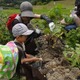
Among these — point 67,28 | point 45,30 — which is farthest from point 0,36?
point 67,28

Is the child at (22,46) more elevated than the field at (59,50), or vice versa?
the child at (22,46)

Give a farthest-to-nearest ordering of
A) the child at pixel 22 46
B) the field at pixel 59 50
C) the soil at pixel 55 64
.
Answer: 1. the field at pixel 59 50
2. the soil at pixel 55 64
3. the child at pixel 22 46

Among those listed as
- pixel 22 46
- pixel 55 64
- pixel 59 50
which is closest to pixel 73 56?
pixel 55 64

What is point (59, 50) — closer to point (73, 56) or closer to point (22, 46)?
point (73, 56)

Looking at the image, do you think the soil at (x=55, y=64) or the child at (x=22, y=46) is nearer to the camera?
the child at (x=22, y=46)

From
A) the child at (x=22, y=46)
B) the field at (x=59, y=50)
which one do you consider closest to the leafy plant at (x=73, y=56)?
the field at (x=59, y=50)

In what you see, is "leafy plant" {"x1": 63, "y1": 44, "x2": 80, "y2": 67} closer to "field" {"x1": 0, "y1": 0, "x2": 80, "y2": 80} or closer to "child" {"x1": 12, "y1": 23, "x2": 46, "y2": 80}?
"field" {"x1": 0, "y1": 0, "x2": 80, "y2": 80}

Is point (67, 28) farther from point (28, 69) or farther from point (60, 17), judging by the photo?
point (28, 69)

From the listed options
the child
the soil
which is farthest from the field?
the child

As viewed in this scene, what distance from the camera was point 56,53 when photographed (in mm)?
6105

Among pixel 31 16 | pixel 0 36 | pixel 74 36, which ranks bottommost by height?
pixel 0 36

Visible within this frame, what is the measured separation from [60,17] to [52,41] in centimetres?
118

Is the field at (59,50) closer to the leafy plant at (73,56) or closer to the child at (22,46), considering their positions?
the leafy plant at (73,56)

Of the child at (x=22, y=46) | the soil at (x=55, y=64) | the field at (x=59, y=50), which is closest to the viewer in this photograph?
the child at (x=22, y=46)
